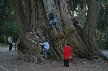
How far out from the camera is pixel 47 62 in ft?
45.7

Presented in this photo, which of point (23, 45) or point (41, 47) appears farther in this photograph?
point (23, 45)

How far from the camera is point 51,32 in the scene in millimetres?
14883

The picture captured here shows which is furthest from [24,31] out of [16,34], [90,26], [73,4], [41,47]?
[16,34]

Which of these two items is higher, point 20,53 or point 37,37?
point 37,37

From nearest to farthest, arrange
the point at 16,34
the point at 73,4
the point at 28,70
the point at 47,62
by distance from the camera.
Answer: the point at 28,70 < the point at 47,62 < the point at 73,4 < the point at 16,34

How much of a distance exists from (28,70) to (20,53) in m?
3.89

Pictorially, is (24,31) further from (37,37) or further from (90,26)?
(90,26)

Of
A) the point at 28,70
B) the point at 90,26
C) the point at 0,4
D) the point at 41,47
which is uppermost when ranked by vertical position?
the point at 0,4

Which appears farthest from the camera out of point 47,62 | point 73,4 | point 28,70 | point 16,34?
point 16,34

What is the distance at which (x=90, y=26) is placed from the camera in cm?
1648

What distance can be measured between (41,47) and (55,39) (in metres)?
0.96

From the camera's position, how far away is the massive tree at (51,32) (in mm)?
14469

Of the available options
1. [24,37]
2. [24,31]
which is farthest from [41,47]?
[24,31]

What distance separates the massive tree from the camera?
47.5ft
